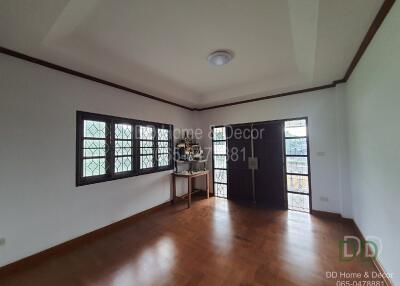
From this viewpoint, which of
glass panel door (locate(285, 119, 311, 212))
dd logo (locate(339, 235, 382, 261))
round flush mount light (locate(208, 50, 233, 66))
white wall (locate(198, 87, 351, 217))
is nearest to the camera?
dd logo (locate(339, 235, 382, 261))

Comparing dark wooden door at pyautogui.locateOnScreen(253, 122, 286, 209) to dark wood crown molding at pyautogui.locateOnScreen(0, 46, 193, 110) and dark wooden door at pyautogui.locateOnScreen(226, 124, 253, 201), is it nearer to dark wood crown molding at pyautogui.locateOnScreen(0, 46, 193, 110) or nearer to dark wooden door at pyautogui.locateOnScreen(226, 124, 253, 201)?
dark wooden door at pyautogui.locateOnScreen(226, 124, 253, 201)

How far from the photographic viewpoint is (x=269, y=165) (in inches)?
172

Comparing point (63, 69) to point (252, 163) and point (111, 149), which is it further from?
point (252, 163)

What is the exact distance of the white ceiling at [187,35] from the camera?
5.57 feet

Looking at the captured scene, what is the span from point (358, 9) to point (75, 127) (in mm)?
3863

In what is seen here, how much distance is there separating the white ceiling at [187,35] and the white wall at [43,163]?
364 mm

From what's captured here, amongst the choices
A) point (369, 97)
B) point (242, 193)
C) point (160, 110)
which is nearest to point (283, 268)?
point (369, 97)

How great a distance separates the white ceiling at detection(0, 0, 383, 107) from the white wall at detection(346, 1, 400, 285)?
1.00ft

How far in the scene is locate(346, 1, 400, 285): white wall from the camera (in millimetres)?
1542

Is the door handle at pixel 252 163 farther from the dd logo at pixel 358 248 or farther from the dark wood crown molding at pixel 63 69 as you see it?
the dark wood crown molding at pixel 63 69

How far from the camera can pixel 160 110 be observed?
4.43 metres

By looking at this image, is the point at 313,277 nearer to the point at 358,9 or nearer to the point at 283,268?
the point at 283,268

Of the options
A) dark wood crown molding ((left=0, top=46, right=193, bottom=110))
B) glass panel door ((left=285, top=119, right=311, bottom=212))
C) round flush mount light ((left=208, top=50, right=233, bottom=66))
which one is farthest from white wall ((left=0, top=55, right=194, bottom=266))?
glass panel door ((left=285, top=119, right=311, bottom=212))

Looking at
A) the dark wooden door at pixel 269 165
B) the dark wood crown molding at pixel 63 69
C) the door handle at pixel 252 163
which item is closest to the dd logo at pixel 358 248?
the dark wooden door at pixel 269 165
